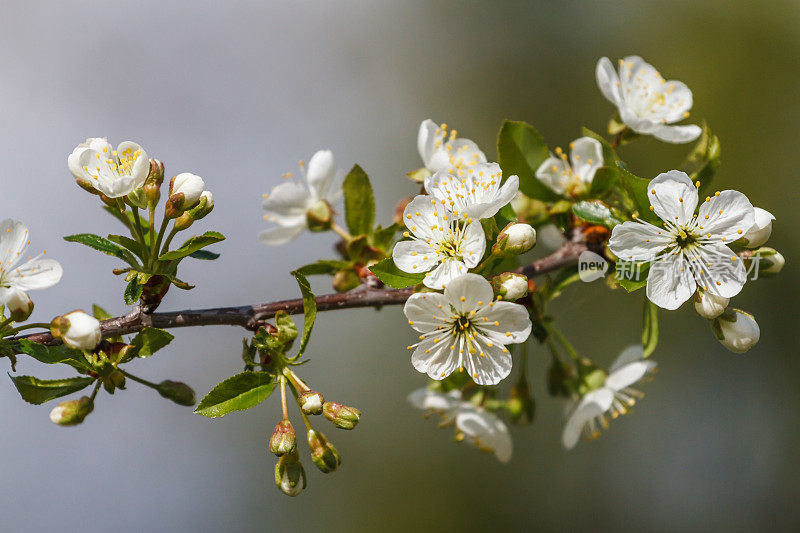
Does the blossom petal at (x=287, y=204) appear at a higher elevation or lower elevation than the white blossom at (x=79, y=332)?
higher

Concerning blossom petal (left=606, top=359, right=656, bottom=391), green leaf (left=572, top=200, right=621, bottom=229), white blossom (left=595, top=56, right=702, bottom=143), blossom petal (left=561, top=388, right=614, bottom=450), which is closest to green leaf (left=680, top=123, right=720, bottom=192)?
white blossom (left=595, top=56, right=702, bottom=143)

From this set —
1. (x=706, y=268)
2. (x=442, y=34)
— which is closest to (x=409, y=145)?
(x=442, y=34)

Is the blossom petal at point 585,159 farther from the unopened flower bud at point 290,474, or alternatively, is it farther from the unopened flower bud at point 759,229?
the unopened flower bud at point 290,474

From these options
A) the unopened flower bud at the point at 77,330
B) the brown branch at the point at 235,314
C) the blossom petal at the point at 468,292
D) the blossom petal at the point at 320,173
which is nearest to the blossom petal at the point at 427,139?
the blossom petal at the point at 320,173

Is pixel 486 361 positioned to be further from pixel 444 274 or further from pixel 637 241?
pixel 637 241

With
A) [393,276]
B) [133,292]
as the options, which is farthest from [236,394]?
[393,276]

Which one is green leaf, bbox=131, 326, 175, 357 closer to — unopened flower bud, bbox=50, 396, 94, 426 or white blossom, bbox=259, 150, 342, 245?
unopened flower bud, bbox=50, 396, 94, 426
